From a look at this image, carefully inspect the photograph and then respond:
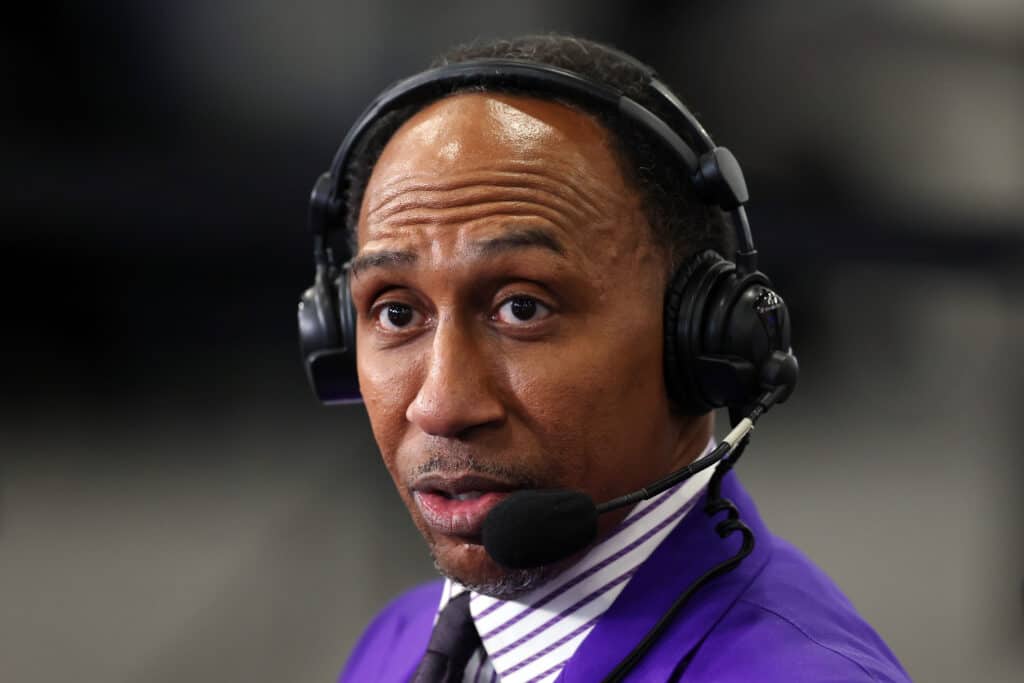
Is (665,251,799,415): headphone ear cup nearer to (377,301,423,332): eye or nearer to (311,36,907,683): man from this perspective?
(311,36,907,683): man

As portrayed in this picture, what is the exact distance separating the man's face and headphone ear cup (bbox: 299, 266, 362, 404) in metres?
0.17

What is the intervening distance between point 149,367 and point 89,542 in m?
0.40

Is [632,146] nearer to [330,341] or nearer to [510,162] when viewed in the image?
[510,162]

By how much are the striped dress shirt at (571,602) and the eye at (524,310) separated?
9.8 inches

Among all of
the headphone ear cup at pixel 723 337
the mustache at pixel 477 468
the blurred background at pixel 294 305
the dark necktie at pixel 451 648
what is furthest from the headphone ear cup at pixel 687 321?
the blurred background at pixel 294 305

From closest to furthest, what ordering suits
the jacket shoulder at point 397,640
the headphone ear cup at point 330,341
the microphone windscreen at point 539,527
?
the microphone windscreen at point 539,527 → the headphone ear cup at point 330,341 → the jacket shoulder at point 397,640

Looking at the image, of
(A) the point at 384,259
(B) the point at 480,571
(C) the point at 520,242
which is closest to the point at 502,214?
(C) the point at 520,242

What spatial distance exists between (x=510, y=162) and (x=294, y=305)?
135 centimetres

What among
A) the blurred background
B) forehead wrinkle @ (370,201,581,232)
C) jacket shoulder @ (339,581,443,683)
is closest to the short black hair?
forehead wrinkle @ (370,201,581,232)

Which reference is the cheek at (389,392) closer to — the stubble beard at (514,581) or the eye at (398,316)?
the eye at (398,316)

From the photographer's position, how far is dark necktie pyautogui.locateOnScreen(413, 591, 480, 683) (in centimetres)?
115

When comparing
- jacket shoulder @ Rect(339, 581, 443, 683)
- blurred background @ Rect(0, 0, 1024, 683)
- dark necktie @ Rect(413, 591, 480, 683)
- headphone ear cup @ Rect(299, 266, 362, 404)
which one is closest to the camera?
dark necktie @ Rect(413, 591, 480, 683)

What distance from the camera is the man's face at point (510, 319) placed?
3.33 ft

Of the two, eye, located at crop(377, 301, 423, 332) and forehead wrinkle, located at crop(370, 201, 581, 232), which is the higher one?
forehead wrinkle, located at crop(370, 201, 581, 232)
